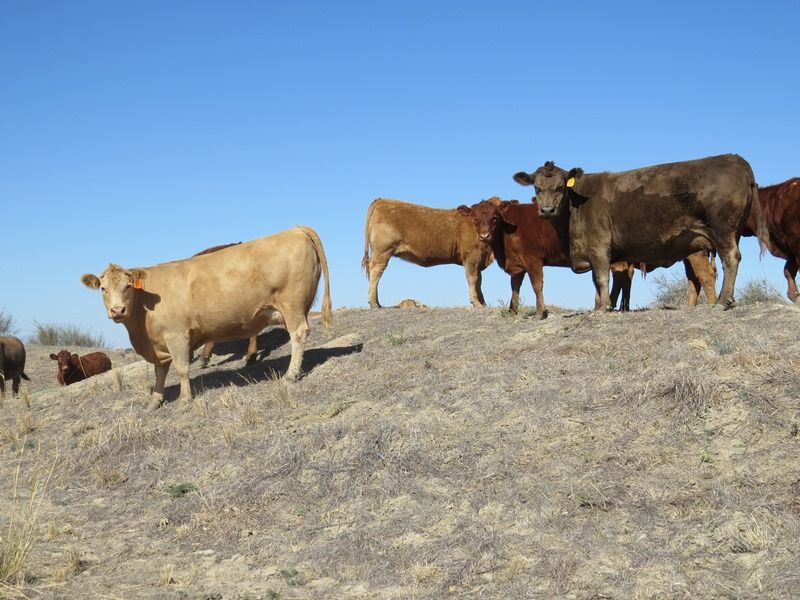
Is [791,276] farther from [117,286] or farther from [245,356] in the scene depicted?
[117,286]

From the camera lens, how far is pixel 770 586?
18.8 ft

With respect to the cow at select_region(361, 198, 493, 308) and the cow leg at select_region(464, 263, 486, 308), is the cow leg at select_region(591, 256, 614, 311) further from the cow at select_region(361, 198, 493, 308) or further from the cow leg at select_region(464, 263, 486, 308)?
the cow at select_region(361, 198, 493, 308)

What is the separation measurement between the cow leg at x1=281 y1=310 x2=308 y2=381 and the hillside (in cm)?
33

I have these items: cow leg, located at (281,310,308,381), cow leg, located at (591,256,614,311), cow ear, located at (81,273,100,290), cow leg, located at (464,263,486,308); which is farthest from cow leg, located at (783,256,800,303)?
cow ear, located at (81,273,100,290)

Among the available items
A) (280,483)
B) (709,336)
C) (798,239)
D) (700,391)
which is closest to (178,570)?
(280,483)

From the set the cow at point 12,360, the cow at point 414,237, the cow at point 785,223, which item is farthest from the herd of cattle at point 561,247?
the cow at point 12,360

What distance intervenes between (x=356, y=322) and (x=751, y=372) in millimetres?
8637

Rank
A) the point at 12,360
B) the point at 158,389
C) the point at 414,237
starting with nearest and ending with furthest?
the point at 158,389
the point at 12,360
the point at 414,237

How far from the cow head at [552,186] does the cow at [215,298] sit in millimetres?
3558

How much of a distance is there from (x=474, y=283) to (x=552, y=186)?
225 inches

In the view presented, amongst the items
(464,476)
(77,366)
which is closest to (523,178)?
(464,476)

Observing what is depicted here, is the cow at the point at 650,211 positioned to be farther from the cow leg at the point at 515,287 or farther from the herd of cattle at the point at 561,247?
the cow leg at the point at 515,287

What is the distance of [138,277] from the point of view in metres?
12.2

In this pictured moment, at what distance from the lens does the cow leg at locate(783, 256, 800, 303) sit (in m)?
15.8
